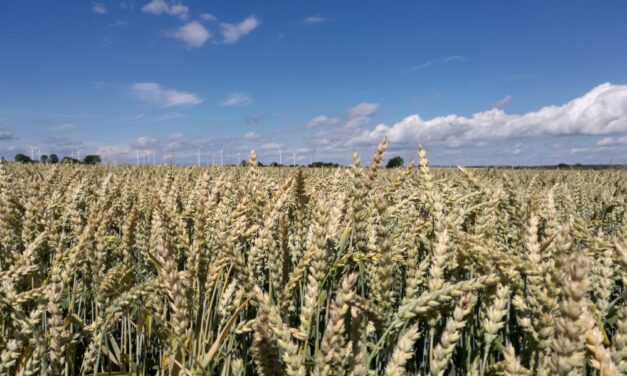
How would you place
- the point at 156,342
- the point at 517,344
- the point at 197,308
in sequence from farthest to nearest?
the point at 156,342
the point at 517,344
the point at 197,308

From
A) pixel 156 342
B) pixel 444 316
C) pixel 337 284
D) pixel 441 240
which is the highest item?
pixel 441 240

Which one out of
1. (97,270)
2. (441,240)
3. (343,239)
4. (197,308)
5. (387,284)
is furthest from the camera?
(343,239)

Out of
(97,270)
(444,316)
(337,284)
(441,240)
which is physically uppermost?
(441,240)

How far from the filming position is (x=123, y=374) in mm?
1546

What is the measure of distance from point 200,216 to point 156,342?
96 cm

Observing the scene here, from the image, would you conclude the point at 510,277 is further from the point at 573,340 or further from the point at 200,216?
the point at 200,216

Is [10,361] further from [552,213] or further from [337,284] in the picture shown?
[552,213]

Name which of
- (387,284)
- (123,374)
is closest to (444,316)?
(387,284)

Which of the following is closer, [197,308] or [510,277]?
[510,277]

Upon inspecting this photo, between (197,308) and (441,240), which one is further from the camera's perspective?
(197,308)

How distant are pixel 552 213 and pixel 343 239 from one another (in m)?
0.76

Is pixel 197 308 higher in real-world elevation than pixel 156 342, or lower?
higher

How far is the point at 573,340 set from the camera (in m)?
0.64

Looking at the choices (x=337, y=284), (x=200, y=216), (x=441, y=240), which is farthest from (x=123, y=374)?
(x=441, y=240)
